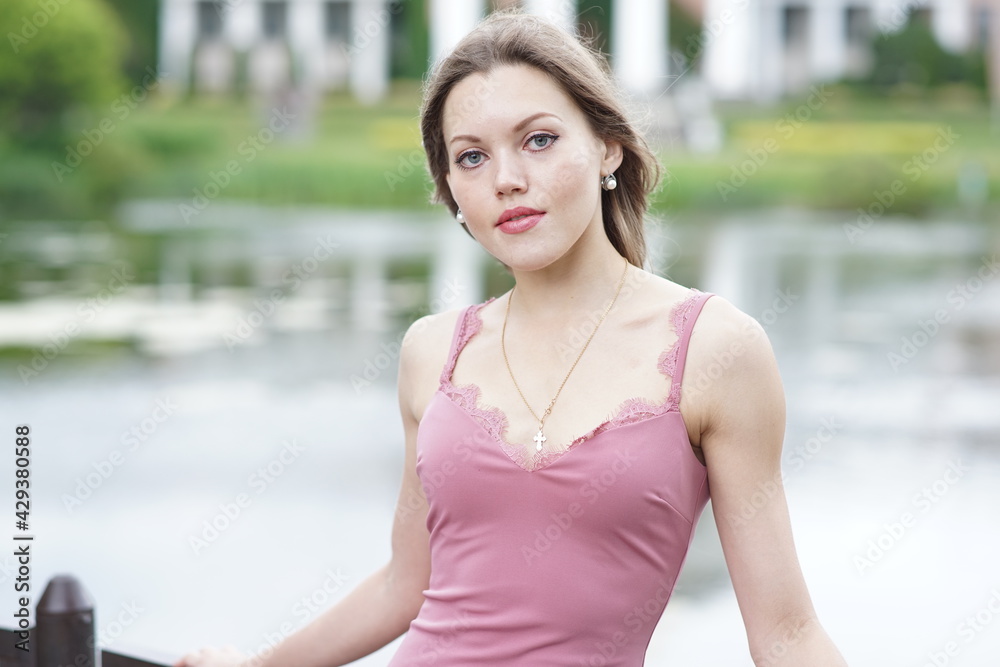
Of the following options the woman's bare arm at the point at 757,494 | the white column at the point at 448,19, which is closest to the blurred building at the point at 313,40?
the white column at the point at 448,19

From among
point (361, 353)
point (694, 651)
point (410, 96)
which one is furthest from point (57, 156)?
point (694, 651)

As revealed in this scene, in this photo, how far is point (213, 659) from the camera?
2.00 meters

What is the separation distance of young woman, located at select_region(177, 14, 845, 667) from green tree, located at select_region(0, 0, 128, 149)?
28.4 m

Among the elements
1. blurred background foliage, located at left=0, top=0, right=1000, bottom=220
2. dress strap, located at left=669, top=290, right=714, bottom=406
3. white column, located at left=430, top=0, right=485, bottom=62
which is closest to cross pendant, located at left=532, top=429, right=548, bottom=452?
dress strap, located at left=669, top=290, right=714, bottom=406

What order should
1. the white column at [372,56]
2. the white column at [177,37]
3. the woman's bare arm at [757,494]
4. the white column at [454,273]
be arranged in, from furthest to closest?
1. the white column at [177,37]
2. the white column at [372,56]
3. the white column at [454,273]
4. the woman's bare arm at [757,494]

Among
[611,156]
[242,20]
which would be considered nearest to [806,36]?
[242,20]

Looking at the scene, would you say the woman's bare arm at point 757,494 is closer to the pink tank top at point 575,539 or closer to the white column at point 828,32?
the pink tank top at point 575,539

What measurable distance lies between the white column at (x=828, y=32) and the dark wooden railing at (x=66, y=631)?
50.7 meters

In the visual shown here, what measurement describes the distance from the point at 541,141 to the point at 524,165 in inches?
1.8

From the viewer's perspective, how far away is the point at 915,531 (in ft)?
20.1

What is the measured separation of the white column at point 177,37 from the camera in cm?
4381

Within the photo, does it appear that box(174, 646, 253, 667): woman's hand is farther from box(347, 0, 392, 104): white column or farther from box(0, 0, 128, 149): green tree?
box(347, 0, 392, 104): white column

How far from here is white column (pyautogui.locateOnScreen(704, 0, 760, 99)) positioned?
41750 mm

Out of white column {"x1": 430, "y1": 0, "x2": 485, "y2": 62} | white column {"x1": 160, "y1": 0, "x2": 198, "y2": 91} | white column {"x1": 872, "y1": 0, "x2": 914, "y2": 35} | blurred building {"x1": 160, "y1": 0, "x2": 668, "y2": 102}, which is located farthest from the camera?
white column {"x1": 872, "y1": 0, "x2": 914, "y2": 35}
